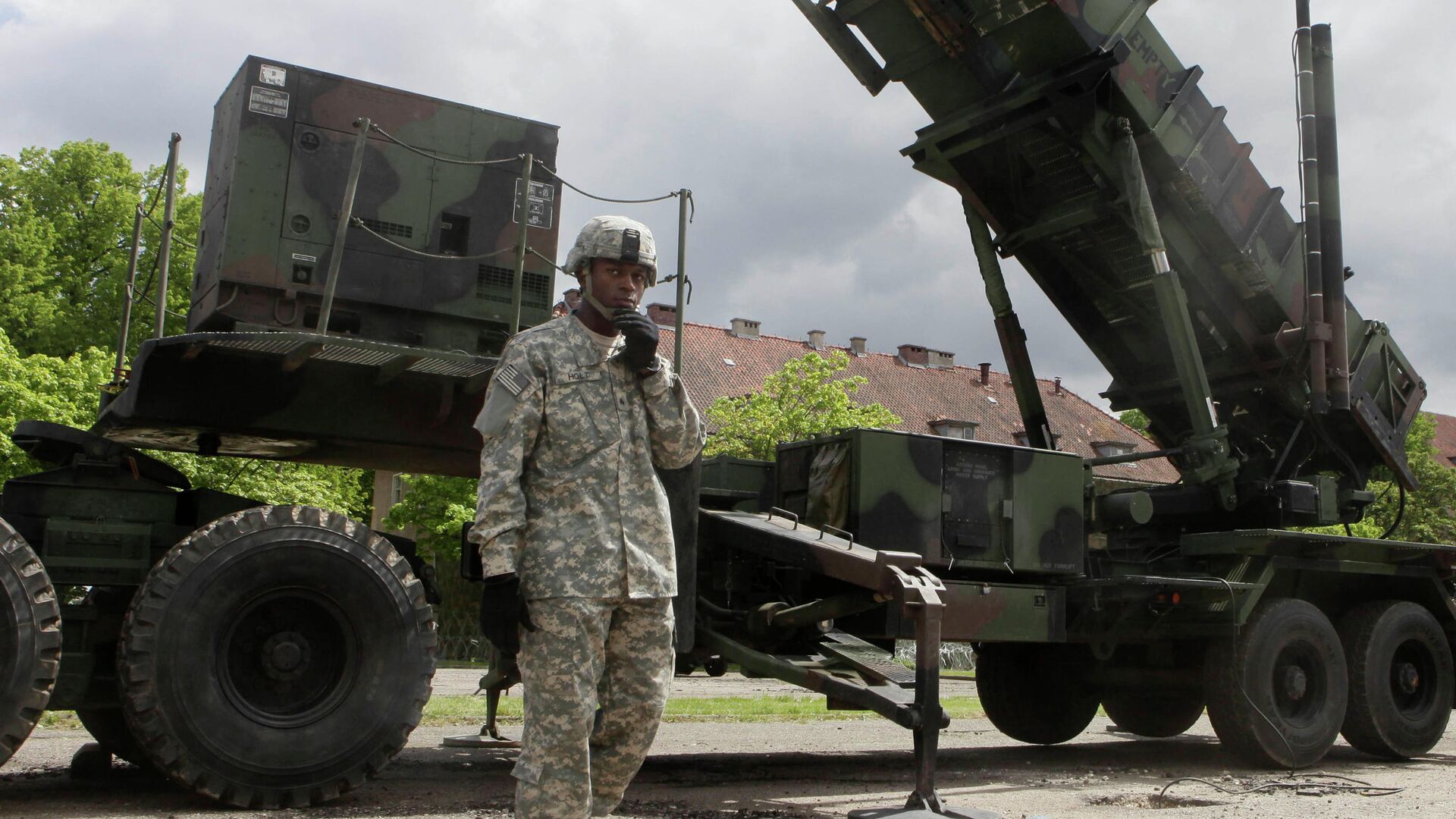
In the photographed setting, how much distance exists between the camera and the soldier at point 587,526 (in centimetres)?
307

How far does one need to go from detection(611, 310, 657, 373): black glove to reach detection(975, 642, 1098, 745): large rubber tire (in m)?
5.49

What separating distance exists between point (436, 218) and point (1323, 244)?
561 cm

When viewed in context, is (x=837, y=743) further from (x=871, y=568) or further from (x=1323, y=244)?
(x=1323, y=244)

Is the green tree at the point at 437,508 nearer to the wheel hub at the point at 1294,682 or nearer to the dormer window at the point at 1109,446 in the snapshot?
the wheel hub at the point at 1294,682

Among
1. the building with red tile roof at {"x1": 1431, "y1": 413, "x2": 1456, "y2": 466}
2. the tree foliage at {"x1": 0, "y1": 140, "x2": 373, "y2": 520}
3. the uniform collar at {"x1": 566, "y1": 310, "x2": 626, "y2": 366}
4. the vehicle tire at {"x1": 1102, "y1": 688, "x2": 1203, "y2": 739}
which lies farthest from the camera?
the building with red tile roof at {"x1": 1431, "y1": 413, "x2": 1456, "y2": 466}

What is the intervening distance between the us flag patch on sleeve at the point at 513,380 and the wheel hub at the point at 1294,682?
19.3ft

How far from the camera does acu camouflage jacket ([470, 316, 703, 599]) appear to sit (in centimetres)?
314

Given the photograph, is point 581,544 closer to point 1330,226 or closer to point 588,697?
point 588,697

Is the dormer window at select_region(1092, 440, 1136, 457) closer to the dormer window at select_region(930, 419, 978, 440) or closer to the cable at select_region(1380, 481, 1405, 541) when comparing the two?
the dormer window at select_region(930, 419, 978, 440)

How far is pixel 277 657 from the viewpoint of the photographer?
4.97 meters

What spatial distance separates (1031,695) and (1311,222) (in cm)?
353

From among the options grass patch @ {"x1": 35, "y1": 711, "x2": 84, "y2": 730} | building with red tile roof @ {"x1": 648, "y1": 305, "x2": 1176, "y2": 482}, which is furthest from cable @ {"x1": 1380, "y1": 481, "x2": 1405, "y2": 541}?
building with red tile roof @ {"x1": 648, "y1": 305, "x2": 1176, "y2": 482}

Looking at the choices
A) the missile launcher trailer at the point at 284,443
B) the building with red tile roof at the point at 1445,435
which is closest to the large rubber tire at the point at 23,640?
the missile launcher trailer at the point at 284,443

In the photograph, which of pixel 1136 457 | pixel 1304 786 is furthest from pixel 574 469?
pixel 1136 457
